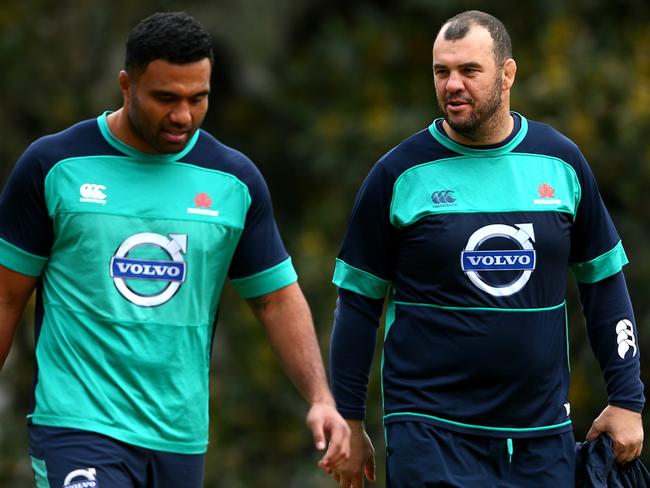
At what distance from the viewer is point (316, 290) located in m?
13.9

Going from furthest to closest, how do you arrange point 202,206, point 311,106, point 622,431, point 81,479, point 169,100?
point 311,106 → point 622,431 → point 202,206 → point 169,100 → point 81,479

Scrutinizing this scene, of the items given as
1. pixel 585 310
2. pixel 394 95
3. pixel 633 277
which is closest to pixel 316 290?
pixel 394 95

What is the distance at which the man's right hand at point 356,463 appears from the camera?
6.50 meters

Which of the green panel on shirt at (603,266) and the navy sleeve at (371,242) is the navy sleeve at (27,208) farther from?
the green panel on shirt at (603,266)

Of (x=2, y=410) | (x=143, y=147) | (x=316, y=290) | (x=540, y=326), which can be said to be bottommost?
(x=2, y=410)

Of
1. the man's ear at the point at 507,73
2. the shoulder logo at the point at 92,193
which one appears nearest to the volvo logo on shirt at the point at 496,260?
the man's ear at the point at 507,73

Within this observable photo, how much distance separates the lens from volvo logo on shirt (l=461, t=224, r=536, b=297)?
6.36 m

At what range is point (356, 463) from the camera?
21.4 ft

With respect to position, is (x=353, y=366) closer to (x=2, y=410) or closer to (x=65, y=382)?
(x=65, y=382)

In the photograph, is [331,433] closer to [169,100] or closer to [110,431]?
[110,431]

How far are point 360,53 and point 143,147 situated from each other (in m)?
9.02

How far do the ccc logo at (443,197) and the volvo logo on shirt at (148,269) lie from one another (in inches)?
39.5

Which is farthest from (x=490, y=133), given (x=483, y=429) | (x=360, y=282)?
(x=483, y=429)

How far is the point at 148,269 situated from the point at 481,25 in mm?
1601
